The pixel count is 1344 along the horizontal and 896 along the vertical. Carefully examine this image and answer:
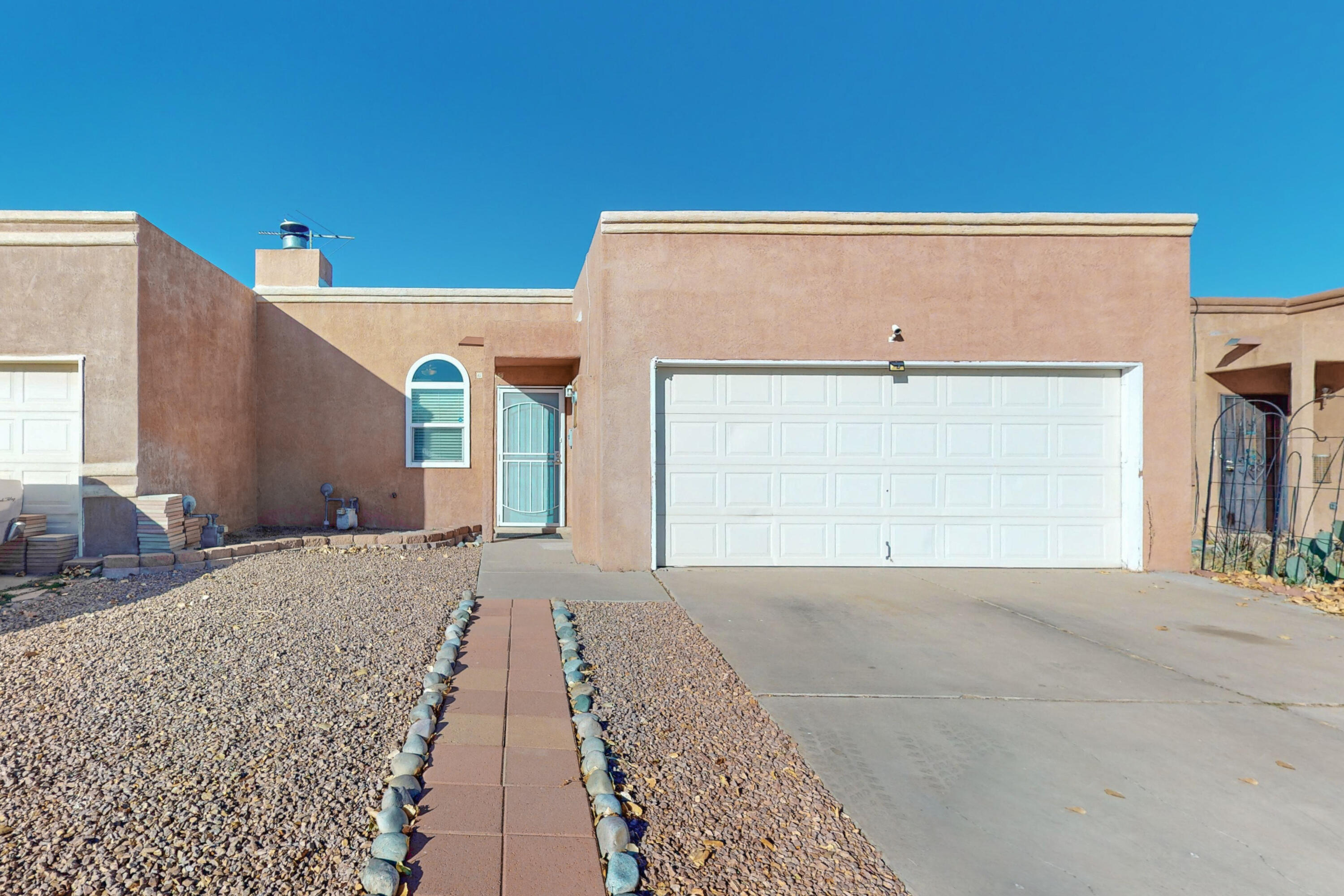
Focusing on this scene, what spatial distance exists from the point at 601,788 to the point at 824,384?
558cm

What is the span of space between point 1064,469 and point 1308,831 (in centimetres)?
559

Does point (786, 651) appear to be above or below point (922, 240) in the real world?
below

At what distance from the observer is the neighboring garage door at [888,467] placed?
7406mm

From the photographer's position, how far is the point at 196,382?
8.97 m

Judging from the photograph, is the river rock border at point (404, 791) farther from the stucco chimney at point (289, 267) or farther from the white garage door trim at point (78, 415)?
the stucco chimney at point (289, 267)

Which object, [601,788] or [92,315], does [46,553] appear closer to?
[92,315]

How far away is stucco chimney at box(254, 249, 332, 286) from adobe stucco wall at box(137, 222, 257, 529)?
92.4 inches

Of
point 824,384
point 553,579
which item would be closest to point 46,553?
point 553,579

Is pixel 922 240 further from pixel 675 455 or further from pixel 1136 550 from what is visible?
pixel 1136 550

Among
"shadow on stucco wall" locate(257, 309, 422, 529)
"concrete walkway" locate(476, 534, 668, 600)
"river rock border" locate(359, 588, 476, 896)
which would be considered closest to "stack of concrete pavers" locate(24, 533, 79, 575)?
"shadow on stucco wall" locate(257, 309, 422, 529)

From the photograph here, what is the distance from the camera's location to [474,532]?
10211 millimetres

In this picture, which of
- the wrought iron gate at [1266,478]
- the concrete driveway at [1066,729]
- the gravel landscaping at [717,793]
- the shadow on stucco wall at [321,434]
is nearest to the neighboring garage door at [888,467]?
the concrete driveway at [1066,729]

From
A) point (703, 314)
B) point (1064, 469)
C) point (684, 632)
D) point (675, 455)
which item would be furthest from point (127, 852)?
point (1064, 469)

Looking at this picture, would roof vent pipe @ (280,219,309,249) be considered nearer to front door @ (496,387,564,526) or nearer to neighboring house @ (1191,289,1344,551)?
front door @ (496,387,564,526)
